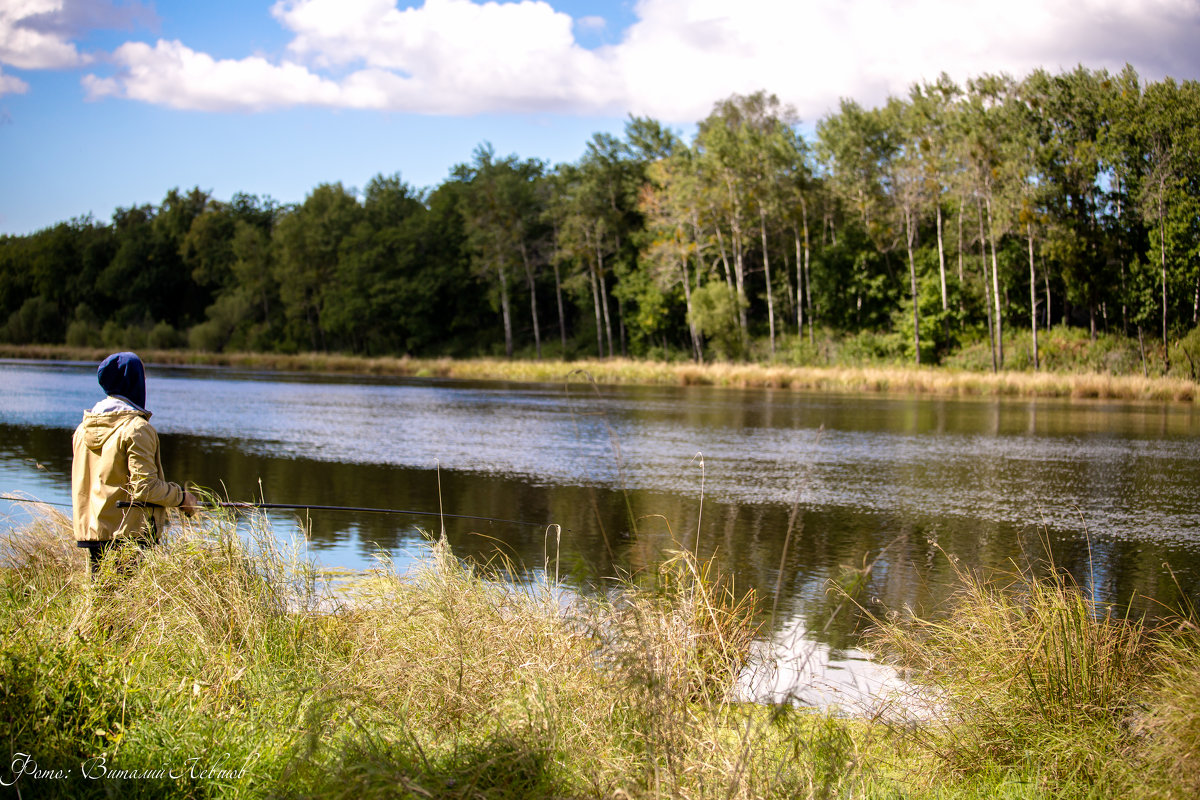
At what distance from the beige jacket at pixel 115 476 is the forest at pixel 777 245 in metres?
42.4

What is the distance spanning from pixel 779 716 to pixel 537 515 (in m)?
9.60

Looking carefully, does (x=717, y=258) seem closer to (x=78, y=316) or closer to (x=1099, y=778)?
(x=1099, y=778)

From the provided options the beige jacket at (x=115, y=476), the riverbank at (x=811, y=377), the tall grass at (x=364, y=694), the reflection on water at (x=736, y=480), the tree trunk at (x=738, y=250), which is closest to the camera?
the tall grass at (x=364, y=694)

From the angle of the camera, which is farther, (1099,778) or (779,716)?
(1099,778)

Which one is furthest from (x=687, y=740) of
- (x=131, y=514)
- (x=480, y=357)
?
(x=480, y=357)

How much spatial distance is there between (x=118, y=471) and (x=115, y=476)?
3 cm

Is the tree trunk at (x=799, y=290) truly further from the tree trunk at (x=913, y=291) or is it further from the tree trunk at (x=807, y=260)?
the tree trunk at (x=913, y=291)

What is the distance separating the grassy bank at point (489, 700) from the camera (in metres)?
3.60

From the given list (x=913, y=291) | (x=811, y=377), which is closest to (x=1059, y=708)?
(x=811, y=377)

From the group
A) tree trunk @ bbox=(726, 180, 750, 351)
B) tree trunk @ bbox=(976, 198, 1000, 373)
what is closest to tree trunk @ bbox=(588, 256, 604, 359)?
tree trunk @ bbox=(726, 180, 750, 351)

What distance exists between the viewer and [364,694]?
4.35 metres

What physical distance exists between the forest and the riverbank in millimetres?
4698

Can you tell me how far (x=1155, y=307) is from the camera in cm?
4278

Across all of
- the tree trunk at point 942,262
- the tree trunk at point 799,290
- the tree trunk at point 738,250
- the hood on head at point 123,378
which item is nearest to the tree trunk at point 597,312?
the tree trunk at point 738,250
